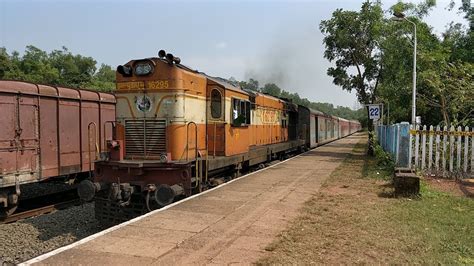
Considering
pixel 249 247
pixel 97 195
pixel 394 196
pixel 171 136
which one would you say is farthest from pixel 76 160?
pixel 394 196

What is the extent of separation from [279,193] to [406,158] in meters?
5.27

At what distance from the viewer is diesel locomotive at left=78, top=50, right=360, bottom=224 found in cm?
910

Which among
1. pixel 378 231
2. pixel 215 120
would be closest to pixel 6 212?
pixel 215 120

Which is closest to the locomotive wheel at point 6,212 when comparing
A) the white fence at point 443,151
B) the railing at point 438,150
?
the railing at point 438,150

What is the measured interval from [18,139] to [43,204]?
119 inches

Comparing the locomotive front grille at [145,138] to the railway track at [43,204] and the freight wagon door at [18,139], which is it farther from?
the railway track at [43,204]

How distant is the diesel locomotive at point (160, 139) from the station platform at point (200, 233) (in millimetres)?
773

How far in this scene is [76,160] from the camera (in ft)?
40.8

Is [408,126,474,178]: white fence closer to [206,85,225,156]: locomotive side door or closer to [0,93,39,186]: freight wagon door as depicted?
[206,85,225,156]: locomotive side door

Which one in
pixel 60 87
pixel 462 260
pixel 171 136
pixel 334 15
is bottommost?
pixel 462 260

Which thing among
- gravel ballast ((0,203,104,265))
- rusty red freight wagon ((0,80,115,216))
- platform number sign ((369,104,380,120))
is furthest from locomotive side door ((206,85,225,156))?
platform number sign ((369,104,380,120))

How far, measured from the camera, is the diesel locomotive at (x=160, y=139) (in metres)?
9.10

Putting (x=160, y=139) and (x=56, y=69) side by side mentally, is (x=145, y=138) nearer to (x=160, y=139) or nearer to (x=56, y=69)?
(x=160, y=139)

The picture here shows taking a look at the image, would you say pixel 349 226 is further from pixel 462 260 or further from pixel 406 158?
pixel 406 158
